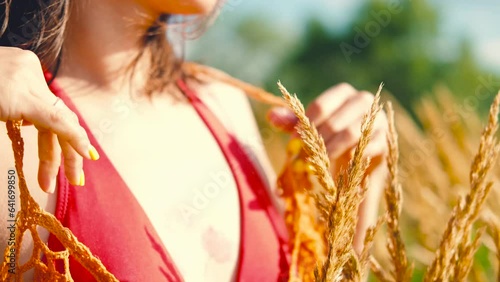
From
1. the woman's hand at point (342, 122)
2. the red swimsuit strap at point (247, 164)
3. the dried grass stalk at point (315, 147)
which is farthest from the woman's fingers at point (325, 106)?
the dried grass stalk at point (315, 147)

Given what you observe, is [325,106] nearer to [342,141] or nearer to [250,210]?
[342,141]

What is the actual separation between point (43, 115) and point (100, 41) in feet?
1.16

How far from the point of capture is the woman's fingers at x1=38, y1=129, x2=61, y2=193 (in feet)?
2.37

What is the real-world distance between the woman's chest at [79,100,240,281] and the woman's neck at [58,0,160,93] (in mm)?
68

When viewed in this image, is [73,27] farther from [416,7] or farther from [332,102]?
[416,7]

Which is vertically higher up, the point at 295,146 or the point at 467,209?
the point at 467,209

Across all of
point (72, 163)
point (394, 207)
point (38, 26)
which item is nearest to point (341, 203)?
point (394, 207)

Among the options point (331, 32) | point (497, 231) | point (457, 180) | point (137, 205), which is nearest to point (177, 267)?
point (137, 205)

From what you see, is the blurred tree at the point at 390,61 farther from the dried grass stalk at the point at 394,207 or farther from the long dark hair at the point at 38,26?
the dried grass stalk at the point at 394,207

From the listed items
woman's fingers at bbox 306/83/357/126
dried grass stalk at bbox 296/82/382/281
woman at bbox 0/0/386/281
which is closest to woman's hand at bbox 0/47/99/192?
woman at bbox 0/0/386/281

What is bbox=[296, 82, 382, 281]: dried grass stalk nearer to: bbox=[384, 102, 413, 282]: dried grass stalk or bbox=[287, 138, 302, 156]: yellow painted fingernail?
bbox=[384, 102, 413, 282]: dried grass stalk

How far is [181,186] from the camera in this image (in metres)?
0.98

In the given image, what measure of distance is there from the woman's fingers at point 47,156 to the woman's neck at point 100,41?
0.30m

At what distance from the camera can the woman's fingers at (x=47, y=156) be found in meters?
0.72
